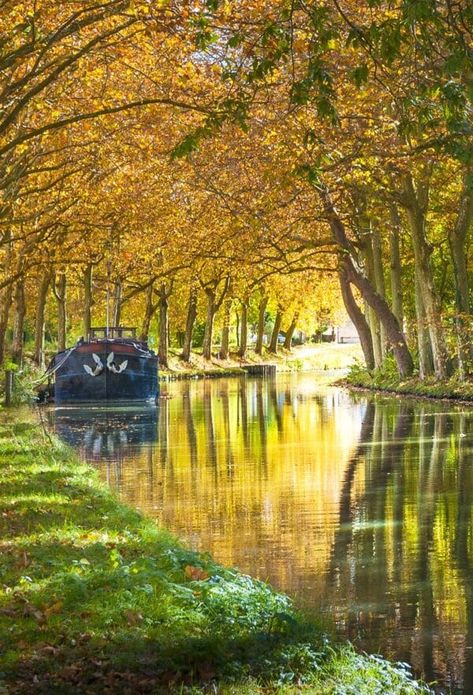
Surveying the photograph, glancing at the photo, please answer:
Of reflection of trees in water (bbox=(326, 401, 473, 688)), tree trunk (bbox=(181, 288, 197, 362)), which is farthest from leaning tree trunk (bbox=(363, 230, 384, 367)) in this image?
reflection of trees in water (bbox=(326, 401, 473, 688))

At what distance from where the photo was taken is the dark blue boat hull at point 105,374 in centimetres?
4369

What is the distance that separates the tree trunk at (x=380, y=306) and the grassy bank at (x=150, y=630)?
3242cm

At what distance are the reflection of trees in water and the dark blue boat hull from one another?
22346 millimetres

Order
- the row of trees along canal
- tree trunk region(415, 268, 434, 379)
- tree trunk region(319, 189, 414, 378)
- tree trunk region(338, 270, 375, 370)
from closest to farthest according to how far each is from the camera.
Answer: the row of trees along canal → tree trunk region(415, 268, 434, 379) → tree trunk region(319, 189, 414, 378) → tree trunk region(338, 270, 375, 370)

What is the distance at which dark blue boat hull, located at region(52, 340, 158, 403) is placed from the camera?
43.7 metres

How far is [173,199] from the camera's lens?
40.3 m

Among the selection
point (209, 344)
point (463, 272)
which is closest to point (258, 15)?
point (463, 272)

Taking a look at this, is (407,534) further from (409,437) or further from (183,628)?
(409,437)

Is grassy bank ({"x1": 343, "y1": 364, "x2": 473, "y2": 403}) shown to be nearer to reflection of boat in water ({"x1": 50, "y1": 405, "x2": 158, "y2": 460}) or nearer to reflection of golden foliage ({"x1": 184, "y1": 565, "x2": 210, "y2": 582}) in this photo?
reflection of boat in water ({"x1": 50, "y1": 405, "x2": 158, "y2": 460})

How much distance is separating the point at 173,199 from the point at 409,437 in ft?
58.0

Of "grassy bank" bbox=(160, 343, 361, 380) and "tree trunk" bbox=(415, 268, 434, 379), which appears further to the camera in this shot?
"grassy bank" bbox=(160, 343, 361, 380)

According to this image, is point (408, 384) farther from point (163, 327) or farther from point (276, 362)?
point (276, 362)

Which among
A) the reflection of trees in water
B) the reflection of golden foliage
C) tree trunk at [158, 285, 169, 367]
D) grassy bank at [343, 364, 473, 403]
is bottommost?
the reflection of trees in water

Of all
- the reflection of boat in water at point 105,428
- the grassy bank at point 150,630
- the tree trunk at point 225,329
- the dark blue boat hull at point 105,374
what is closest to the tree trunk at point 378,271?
the dark blue boat hull at point 105,374
